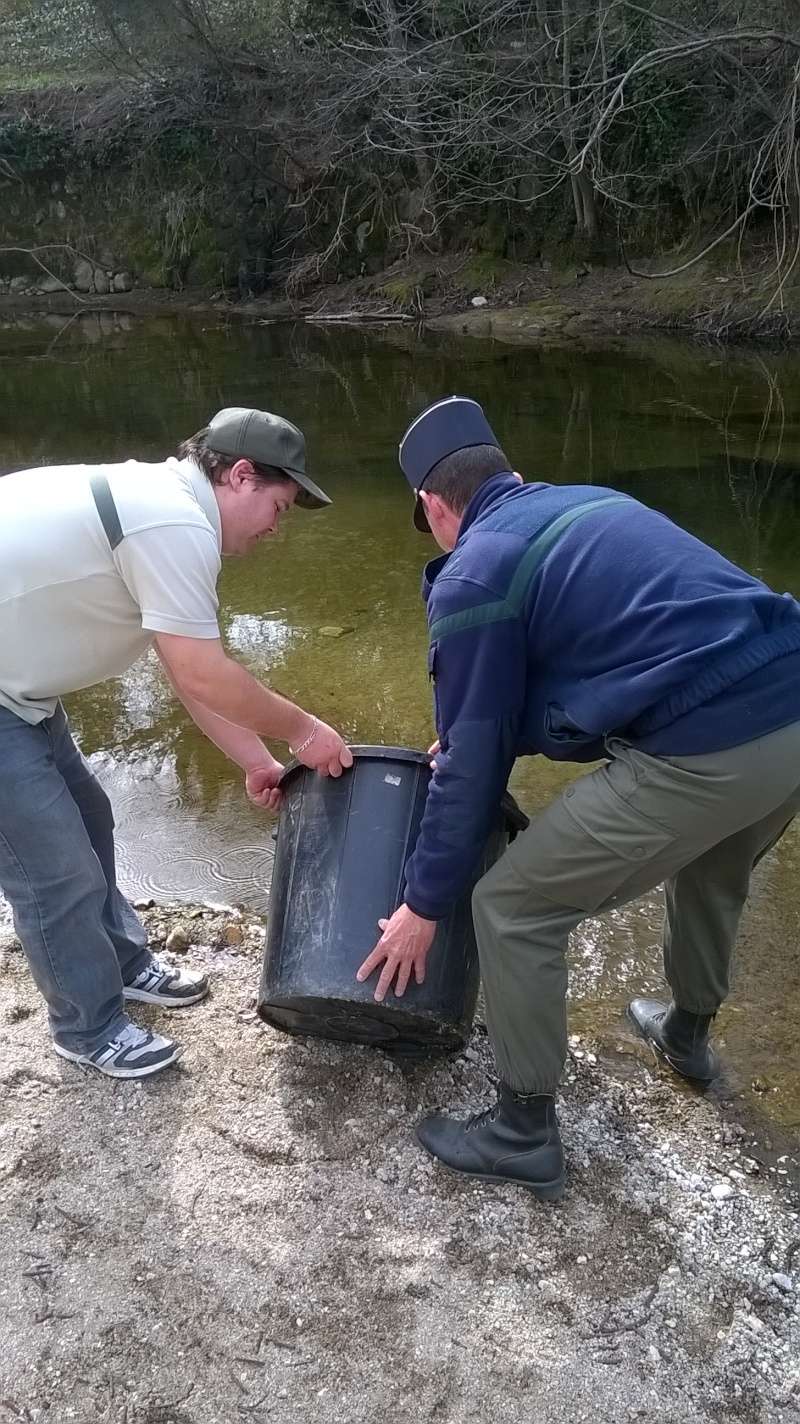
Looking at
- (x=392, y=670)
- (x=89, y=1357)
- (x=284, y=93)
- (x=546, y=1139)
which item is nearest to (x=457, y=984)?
(x=546, y=1139)

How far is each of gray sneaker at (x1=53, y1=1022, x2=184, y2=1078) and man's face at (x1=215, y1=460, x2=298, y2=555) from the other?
1.19 metres

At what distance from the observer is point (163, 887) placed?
3592 mm

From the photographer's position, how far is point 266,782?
8.79ft

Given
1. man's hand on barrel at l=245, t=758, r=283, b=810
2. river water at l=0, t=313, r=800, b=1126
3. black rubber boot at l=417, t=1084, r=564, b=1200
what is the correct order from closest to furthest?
black rubber boot at l=417, t=1084, r=564, b=1200 < man's hand on barrel at l=245, t=758, r=283, b=810 < river water at l=0, t=313, r=800, b=1126

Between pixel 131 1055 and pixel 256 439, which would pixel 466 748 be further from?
pixel 131 1055

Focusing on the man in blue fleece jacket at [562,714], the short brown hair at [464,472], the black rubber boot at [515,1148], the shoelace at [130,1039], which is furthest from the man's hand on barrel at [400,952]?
the short brown hair at [464,472]

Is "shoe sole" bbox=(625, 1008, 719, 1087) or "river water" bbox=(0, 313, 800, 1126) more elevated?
"shoe sole" bbox=(625, 1008, 719, 1087)

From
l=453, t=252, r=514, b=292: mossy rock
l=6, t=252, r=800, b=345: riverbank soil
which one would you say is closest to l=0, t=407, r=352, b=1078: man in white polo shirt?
l=6, t=252, r=800, b=345: riverbank soil

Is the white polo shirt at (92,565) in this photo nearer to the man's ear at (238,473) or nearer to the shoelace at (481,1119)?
the man's ear at (238,473)

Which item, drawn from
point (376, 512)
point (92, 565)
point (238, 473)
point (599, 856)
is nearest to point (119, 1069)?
point (92, 565)

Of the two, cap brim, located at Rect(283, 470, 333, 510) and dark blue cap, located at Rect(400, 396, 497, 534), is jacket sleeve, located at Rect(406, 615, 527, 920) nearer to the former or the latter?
dark blue cap, located at Rect(400, 396, 497, 534)

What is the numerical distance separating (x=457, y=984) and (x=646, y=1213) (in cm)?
59

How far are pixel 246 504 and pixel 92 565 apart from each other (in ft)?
1.16

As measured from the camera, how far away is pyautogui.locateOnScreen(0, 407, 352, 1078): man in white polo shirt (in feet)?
6.94
